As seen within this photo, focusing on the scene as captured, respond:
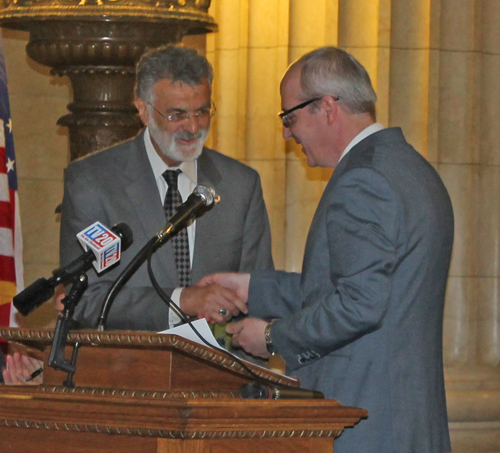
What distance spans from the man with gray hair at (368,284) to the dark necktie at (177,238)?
2.24 ft

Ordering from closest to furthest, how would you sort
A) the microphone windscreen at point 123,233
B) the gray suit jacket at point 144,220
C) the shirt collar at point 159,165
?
the microphone windscreen at point 123,233 → the gray suit jacket at point 144,220 → the shirt collar at point 159,165

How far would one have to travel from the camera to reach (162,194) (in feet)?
11.6

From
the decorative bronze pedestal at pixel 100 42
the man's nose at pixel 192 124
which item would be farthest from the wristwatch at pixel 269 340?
the decorative bronze pedestal at pixel 100 42

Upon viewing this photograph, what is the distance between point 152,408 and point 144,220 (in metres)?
1.39

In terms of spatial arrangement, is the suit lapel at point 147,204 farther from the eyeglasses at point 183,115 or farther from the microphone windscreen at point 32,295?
the microphone windscreen at point 32,295

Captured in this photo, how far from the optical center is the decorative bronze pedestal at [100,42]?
Result: 4.18 metres

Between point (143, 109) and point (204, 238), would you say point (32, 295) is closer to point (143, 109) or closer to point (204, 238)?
point (204, 238)

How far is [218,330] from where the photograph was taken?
3256 millimetres

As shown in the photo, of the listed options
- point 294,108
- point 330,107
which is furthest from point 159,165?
point 330,107

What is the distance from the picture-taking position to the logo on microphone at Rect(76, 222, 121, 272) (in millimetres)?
2352

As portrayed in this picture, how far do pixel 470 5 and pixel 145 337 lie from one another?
349 centimetres

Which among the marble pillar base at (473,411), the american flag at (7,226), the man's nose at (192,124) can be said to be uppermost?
the man's nose at (192,124)

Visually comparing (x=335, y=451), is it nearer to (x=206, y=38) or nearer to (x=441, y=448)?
(x=441, y=448)

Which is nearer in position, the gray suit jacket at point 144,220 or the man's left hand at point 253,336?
the man's left hand at point 253,336
